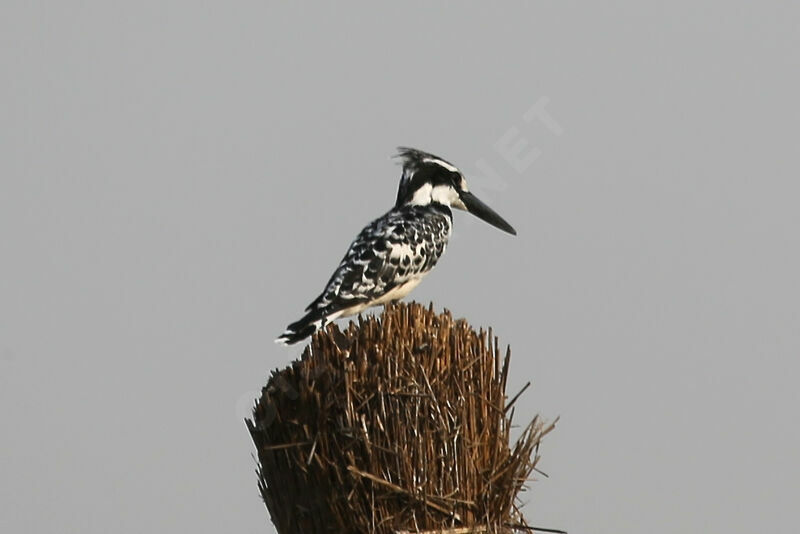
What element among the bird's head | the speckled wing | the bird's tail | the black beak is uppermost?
the bird's head

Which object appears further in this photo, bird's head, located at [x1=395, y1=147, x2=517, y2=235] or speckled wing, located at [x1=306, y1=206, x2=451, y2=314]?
bird's head, located at [x1=395, y1=147, x2=517, y2=235]

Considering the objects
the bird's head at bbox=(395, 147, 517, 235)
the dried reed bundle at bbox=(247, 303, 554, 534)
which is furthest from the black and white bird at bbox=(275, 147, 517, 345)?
the dried reed bundle at bbox=(247, 303, 554, 534)

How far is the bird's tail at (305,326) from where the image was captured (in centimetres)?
704

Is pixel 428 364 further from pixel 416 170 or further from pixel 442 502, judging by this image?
pixel 416 170

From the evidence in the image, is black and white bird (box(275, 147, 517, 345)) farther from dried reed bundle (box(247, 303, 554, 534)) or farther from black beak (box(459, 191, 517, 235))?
dried reed bundle (box(247, 303, 554, 534))

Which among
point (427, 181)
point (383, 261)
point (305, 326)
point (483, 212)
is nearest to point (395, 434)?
point (305, 326)

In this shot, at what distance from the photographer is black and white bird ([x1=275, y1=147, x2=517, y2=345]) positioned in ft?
24.6

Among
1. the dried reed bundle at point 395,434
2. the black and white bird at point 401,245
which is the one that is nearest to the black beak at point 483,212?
the black and white bird at point 401,245

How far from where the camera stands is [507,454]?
226 inches

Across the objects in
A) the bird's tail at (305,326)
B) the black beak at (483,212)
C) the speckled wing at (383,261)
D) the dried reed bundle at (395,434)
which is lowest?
the dried reed bundle at (395,434)

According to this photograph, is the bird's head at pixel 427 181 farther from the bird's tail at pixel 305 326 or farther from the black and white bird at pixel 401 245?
the bird's tail at pixel 305 326

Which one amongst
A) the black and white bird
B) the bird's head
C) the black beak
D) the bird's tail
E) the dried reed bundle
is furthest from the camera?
the black beak

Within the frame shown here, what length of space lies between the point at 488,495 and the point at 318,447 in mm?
791

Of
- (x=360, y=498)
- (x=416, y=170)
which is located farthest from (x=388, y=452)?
(x=416, y=170)
